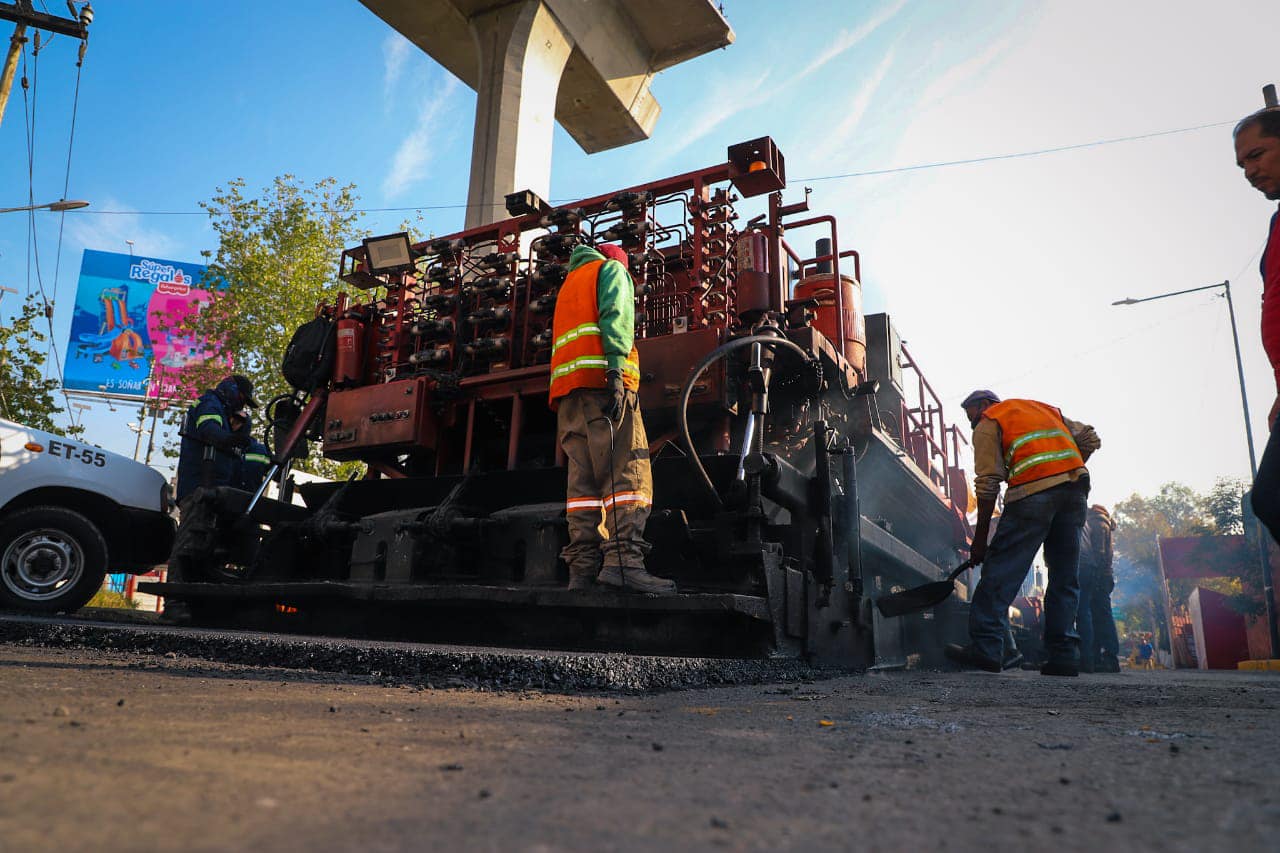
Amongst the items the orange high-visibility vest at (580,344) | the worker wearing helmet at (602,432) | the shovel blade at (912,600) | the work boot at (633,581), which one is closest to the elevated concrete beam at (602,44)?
the orange high-visibility vest at (580,344)

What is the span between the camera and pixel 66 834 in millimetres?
816

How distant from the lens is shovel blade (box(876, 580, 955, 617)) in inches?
204

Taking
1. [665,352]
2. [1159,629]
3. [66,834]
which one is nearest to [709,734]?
[66,834]

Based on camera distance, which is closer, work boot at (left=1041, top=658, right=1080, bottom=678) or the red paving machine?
the red paving machine

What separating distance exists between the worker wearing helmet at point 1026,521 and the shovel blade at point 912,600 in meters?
0.23

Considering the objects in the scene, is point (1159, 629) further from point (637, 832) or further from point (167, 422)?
point (637, 832)

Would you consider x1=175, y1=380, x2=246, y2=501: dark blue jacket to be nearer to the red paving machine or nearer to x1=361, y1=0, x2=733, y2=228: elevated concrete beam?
the red paving machine

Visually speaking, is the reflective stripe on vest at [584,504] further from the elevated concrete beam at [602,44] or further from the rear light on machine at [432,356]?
the elevated concrete beam at [602,44]

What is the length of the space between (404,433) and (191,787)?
4718 mm

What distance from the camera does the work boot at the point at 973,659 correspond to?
5117 mm

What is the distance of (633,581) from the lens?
12.6ft

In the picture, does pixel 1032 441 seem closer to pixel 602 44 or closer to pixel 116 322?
pixel 602 44

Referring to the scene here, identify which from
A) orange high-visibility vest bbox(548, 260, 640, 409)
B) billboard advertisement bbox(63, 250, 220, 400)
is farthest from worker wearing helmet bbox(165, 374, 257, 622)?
billboard advertisement bbox(63, 250, 220, 400)

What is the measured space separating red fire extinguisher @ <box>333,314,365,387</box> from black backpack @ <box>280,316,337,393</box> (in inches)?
3.2
